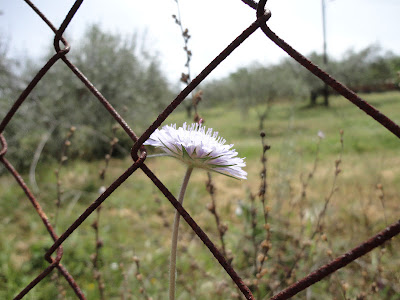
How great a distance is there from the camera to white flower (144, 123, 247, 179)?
14.4 inches

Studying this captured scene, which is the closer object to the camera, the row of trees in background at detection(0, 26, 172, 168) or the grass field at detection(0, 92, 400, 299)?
the grass field at detection(0, 92, 400, 299)

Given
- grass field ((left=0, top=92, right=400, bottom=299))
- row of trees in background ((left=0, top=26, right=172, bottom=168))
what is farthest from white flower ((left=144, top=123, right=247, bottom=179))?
row of trees in background ((left=0, top=26, right=172, bottom=168))

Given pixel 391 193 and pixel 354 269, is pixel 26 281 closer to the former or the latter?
pixel 354 269

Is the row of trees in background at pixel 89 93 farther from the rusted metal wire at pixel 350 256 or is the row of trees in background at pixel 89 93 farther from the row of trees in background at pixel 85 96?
the rusted metal wire at pixel 350 256

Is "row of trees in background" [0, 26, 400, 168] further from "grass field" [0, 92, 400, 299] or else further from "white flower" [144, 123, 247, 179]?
"white flower" [144, 123, 247, 179]

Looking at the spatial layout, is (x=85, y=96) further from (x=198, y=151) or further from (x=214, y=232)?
(x=198, y=151)

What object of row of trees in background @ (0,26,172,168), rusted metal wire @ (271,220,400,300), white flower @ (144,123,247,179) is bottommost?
rusted metal wire @ (271,220,400,300)

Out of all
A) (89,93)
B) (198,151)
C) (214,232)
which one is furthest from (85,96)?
(198,151)

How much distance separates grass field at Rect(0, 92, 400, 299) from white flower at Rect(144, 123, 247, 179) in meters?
0.13

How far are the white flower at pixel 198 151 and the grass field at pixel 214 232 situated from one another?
131mm

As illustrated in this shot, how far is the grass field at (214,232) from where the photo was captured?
1.14 m

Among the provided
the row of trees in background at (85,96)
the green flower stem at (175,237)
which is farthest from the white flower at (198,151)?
the row of trees in background at (85,96)

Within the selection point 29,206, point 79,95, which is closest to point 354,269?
point 29,206

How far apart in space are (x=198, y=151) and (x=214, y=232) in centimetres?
191
